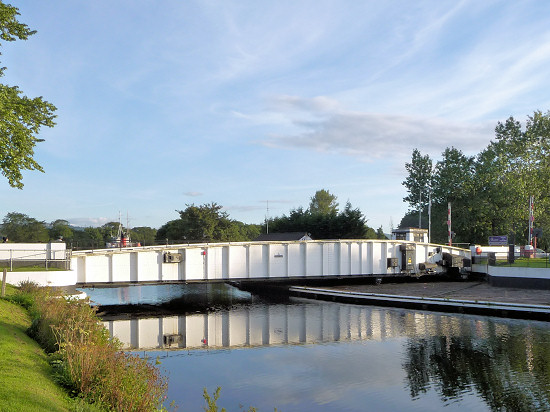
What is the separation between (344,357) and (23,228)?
118548 mm

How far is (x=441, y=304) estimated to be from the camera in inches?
1314

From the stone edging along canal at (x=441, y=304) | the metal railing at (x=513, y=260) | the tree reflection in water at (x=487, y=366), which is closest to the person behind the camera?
the tree reflection in water at (x=487, y=366)

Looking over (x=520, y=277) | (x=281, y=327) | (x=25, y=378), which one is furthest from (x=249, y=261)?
(x=25, y=378)

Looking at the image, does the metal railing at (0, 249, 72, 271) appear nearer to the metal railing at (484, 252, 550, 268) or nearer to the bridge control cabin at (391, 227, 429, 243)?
the metal railing at (484, 252, 550, 268)

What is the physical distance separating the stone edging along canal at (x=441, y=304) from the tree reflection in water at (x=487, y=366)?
120 inches

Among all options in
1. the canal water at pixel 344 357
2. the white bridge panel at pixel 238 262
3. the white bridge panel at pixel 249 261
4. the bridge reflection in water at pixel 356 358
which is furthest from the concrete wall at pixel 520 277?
the white bridge panel at pixel 238 262

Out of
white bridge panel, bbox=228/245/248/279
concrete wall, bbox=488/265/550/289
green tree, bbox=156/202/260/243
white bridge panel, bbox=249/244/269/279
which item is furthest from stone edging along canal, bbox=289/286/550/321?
green tree, bbox=156/202/260/243

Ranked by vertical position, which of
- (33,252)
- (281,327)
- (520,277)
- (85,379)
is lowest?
(281,327)

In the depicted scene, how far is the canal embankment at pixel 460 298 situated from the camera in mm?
29719

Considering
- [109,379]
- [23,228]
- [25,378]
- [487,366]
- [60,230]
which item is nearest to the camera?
[25,378]

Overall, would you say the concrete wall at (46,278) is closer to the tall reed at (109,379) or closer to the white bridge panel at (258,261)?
the white bridge panel at (258,261)

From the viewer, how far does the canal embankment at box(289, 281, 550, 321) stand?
29719 millimetres

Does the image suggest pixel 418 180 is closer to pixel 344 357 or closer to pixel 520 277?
pixel 520 277

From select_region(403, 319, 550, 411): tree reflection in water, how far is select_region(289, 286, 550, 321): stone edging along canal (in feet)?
10.0
